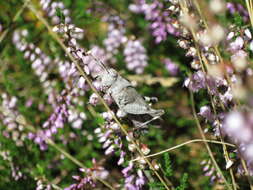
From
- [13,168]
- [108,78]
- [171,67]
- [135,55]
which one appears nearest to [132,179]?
[108,78]

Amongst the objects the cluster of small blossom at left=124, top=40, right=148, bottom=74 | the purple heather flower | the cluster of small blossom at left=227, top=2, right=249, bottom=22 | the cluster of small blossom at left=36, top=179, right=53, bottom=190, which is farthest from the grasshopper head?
the cluster of small blossom at left=124, top=40, right=148, bottom=74

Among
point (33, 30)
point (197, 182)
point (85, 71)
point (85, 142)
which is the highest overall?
point (33, 30)

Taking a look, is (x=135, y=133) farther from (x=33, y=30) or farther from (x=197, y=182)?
(x=33, y=30)

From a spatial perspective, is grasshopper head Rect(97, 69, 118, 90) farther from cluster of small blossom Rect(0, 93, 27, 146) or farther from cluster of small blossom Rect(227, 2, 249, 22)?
cluster of small blossom Rect(227, 2, 249, 22)

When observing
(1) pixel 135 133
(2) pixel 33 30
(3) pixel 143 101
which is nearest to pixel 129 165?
(1) pixel 135 133

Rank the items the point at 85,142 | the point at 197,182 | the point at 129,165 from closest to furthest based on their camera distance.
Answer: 1. the point at 129,165
2. the point at 197,182
3. the point at 85,142

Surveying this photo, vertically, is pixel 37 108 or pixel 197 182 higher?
pixel 37 108
